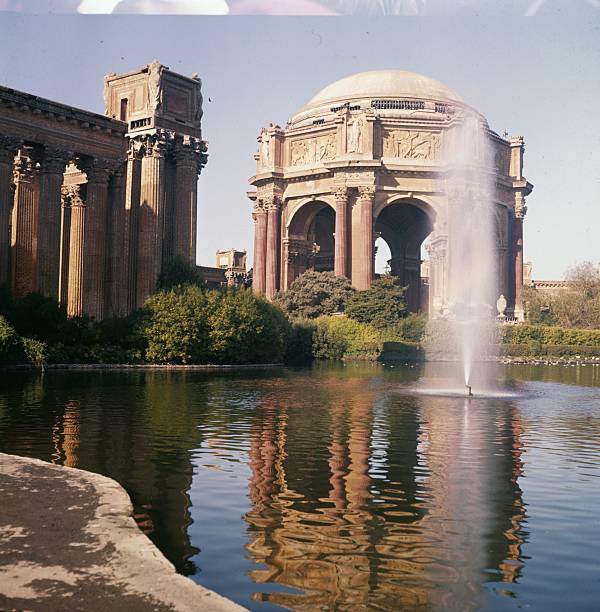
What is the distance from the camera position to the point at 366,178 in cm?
6819

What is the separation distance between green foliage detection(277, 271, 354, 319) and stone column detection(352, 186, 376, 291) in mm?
2586

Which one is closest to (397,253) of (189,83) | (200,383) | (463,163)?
(463,163)

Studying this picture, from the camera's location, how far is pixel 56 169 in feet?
121

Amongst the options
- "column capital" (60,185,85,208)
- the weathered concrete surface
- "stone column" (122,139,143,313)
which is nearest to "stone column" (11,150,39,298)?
"column capital" (60,185,85,208)

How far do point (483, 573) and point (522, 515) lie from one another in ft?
7.05

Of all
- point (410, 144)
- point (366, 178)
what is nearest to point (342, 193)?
point (366, 178)

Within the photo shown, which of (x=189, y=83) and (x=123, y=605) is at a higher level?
(x=189, y=83)

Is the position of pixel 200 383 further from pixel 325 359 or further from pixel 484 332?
pixel 484 332

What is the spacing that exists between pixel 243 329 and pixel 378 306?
24.6 m

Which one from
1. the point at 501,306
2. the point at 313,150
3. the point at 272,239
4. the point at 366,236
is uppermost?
the point at 313,150

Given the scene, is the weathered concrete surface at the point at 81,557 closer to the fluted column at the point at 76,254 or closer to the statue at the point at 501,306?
the fluted column at the point at 76,254

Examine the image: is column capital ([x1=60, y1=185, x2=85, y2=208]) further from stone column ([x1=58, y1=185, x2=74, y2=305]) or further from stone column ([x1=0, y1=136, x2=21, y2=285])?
stone column ([x1=0, y1=136, x2=21, y2=285])

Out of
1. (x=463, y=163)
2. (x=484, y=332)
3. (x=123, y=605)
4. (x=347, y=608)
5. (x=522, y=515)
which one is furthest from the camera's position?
(x=463, y=163)

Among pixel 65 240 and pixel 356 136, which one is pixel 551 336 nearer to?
pixel 356 136
